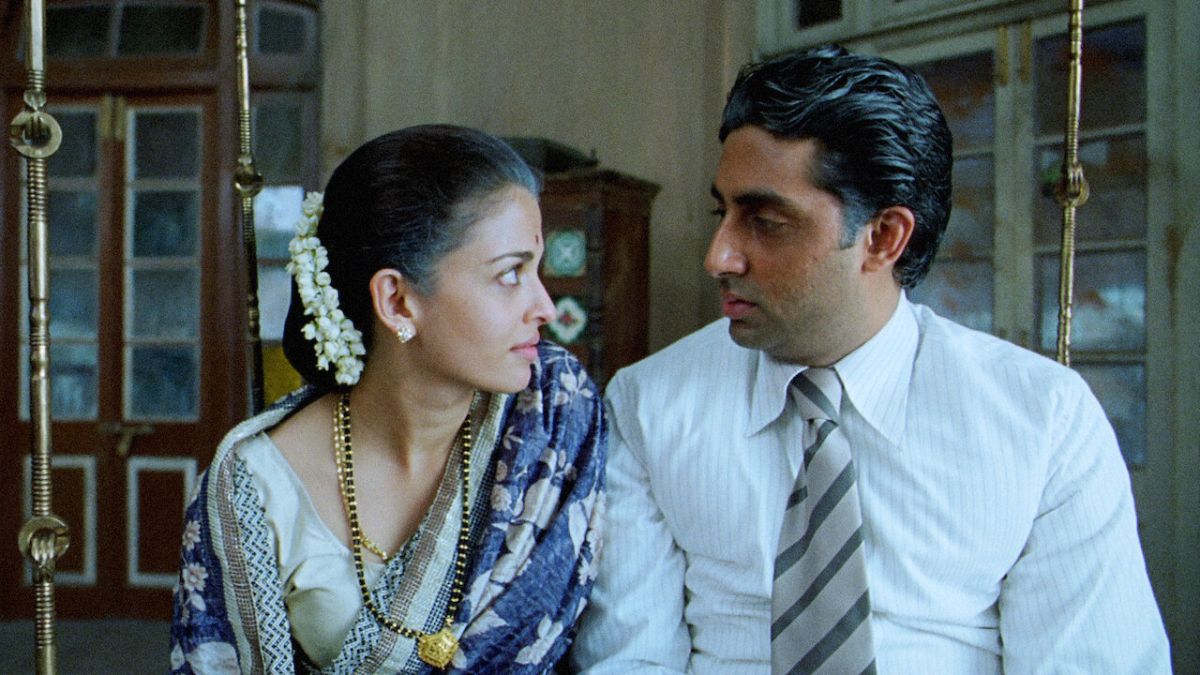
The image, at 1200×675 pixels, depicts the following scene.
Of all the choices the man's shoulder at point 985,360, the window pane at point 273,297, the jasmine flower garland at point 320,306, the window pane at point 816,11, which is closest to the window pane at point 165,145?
the window pane at point 273,297

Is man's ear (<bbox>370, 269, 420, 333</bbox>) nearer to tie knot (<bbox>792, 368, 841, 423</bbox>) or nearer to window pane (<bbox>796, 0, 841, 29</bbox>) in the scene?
tie knot (<bbox>792, 368, 841, 423</bbox>)

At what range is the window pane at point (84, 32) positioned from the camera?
4328 millimetres

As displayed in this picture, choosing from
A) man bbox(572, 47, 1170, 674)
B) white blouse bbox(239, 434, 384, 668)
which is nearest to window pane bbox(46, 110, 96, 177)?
white blouse bbox(239, 434, 384, 668)

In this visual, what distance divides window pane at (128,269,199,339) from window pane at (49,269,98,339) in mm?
177

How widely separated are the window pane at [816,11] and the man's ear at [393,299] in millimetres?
2051

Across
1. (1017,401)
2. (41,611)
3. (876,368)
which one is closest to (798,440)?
(876,368)

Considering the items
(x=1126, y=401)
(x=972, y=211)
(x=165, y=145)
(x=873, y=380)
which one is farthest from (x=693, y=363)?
(x=165, y=145)

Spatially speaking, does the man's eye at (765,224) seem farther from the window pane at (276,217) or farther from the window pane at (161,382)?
the window pane at (161,382)

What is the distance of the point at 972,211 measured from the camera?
2.87 meters

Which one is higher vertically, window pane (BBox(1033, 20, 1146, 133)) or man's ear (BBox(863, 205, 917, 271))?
window pane (BBox(1033, 20, 1146, 133))

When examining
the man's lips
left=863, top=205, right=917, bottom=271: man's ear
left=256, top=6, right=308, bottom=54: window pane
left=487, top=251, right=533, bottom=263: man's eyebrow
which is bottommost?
the man's lips

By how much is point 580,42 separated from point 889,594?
1847mm

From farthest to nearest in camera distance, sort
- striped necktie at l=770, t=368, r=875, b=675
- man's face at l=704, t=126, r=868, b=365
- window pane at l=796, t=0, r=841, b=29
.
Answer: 1. window pane at l=796, t=0, r=841, b=29
2. man's face at l=704, t=126, r=868, b=365
3. striped necktie at l=770, t=368, r=875, b=675

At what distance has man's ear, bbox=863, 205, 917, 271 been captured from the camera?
4.30ft
